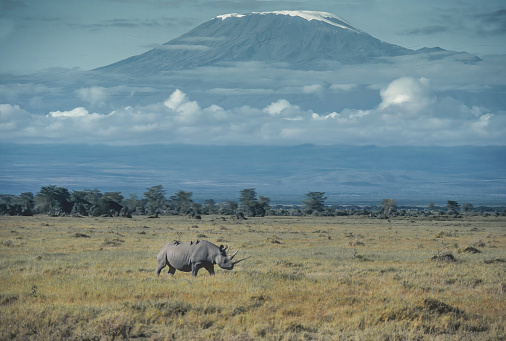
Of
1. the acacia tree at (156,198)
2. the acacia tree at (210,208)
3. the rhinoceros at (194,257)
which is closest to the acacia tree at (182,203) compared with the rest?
the acacia tree at (156,198)

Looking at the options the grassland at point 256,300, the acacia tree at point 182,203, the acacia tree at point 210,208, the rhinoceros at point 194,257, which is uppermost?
the rhinoceros at point 194,257

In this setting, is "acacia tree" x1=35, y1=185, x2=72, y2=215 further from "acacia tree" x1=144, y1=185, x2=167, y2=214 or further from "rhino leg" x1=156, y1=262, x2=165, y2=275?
"rhino leg" x1=156, y1=262, x2=165, y2=275

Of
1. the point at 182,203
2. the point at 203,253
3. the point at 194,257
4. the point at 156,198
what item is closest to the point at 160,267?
the point at 194,257

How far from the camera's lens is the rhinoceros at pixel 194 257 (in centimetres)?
2030

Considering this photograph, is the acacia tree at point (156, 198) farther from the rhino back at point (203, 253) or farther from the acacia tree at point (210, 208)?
the rhino back at point (203, 253)

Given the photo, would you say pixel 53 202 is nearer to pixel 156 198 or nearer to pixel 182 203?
pixel 182 203

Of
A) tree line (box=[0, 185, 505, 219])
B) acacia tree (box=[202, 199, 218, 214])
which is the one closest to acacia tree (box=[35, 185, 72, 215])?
tree line (box=[0, 185, 505, 219])

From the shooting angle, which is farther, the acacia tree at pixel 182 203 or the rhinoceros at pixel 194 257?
the acacia tree at pixel 182 203

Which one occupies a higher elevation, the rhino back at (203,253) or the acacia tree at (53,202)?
the rhino back at (203,253)

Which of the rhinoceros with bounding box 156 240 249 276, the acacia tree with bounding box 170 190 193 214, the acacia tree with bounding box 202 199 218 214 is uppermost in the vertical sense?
the rhinoceros with bounding box 156 240 249 276

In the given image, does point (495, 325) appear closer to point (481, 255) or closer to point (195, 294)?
point (195, 294)

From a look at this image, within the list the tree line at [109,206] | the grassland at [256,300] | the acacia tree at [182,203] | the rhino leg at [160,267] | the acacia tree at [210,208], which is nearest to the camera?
the grassland at [256,300]

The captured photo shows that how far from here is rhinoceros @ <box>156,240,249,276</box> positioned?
20.3m

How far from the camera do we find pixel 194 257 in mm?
20406
